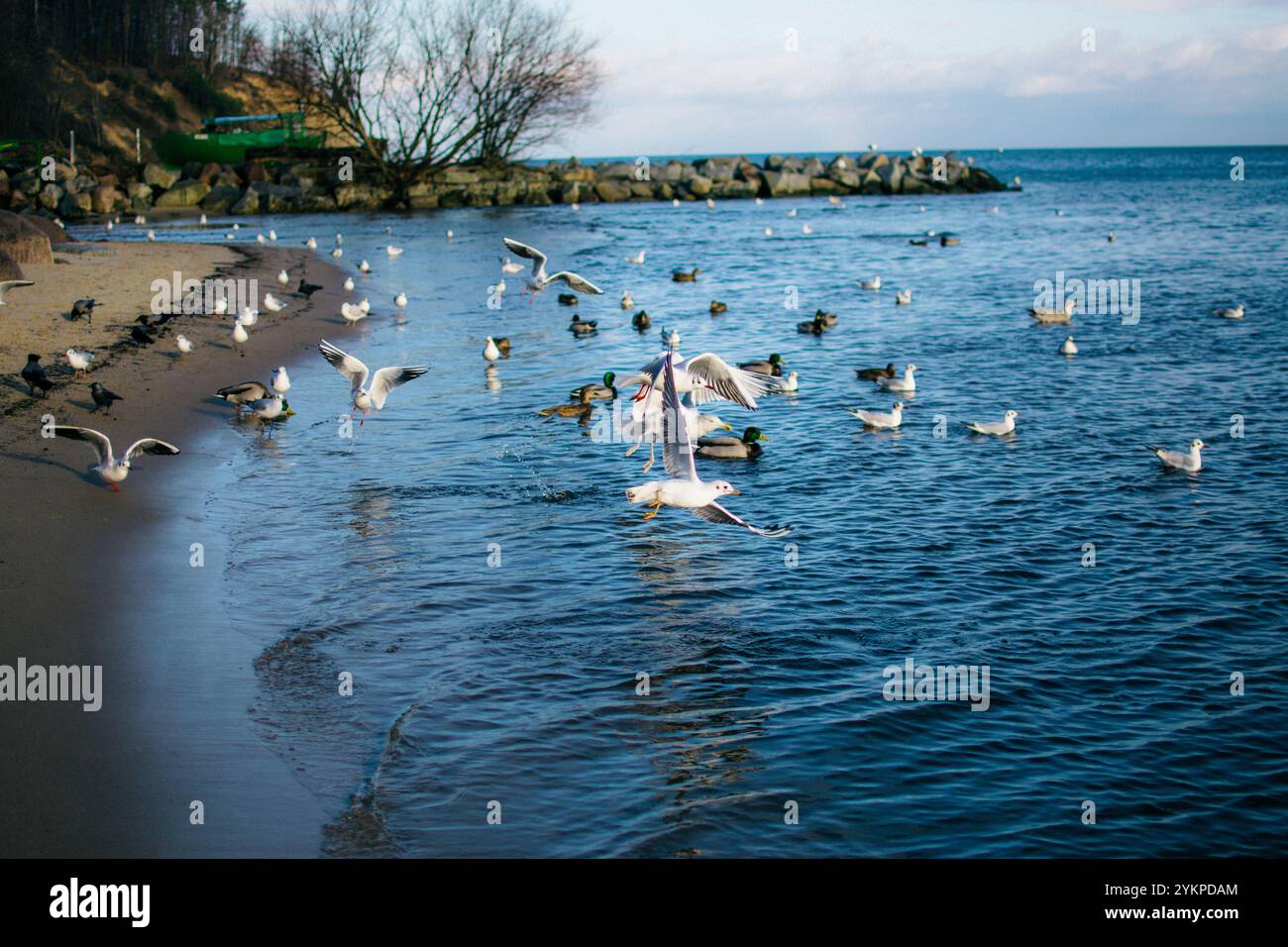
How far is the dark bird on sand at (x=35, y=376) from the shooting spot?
14914 millimetres

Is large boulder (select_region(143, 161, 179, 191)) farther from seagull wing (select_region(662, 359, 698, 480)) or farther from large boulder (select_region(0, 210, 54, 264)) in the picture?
seagull wing (select_region(662, 359, 698, 480))

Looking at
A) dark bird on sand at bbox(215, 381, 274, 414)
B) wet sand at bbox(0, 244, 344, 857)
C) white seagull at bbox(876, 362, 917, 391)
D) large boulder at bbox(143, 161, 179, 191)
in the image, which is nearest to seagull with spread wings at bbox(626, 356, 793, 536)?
wet sand at bbox(0, 244, 344, 857)

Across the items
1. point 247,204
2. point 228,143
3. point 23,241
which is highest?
point 228,143

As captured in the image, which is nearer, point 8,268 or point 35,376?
point 35,376

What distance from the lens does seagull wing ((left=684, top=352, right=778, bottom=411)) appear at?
1247cm

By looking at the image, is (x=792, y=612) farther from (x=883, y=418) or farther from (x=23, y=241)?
(x=23, y=241)

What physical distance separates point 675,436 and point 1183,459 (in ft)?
23.7

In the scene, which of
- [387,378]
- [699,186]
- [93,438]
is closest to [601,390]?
[387,378]

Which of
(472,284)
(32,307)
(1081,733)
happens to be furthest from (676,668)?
(472,284)

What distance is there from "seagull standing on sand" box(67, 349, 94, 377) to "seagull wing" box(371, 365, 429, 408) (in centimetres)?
433

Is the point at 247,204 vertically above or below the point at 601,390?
above

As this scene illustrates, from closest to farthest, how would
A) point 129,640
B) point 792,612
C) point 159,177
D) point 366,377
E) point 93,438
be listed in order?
point 129,640, point 792,612, point 93,438, point 366,377, point 159,177

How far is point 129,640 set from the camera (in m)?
8.96
